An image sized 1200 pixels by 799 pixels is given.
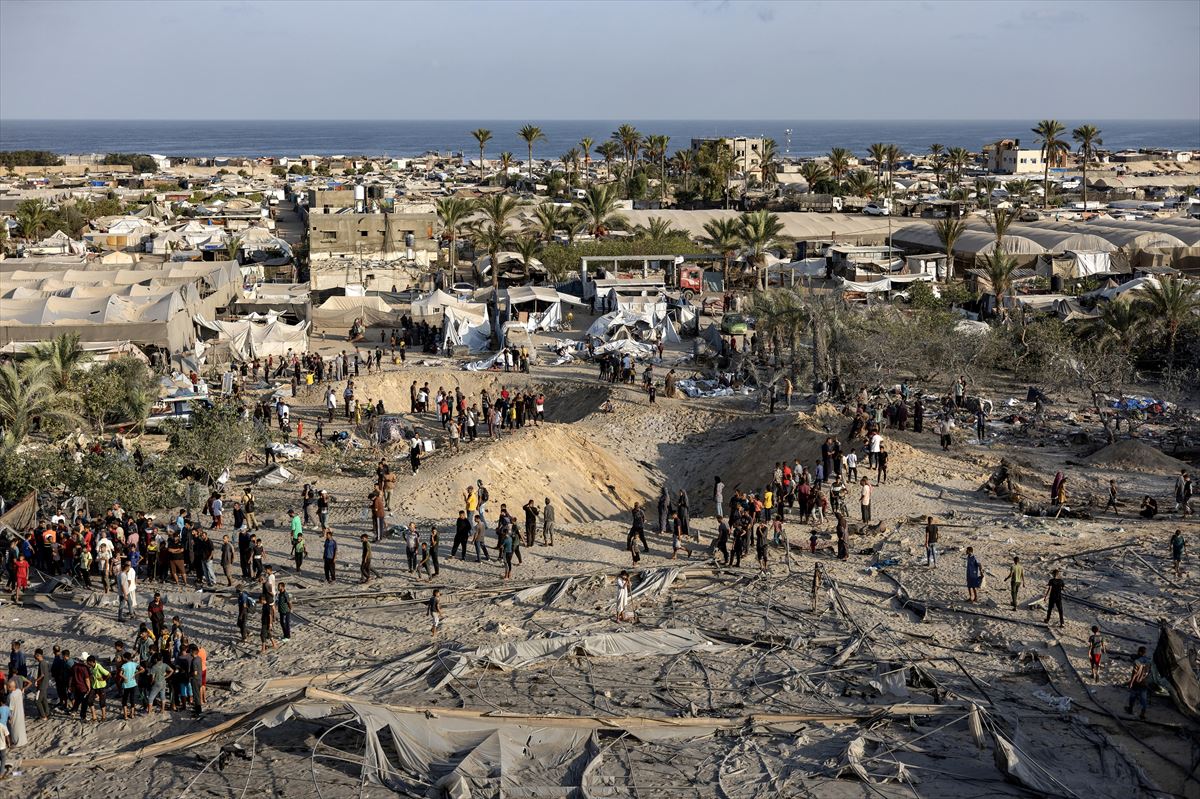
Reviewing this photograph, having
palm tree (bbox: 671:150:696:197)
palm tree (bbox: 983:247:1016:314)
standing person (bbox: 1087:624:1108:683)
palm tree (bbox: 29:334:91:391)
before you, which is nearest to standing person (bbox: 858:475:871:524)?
standing person (bbox: 1087:624:1108:683)

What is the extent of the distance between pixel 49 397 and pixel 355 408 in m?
6.87

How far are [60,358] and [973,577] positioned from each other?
2098cm

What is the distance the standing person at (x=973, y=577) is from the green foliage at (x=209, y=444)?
13993 mm

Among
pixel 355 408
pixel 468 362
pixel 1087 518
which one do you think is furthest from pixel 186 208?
pixel 1087 518

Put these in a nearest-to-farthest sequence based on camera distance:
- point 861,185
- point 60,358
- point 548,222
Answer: point 60,358 < point 548,222 < point 861,185

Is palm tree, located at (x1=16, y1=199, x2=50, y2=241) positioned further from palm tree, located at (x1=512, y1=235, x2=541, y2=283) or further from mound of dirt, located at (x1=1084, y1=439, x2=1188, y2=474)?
mound of dirt, located at (x1=1084, y1=439, x2=1188, y2=474)

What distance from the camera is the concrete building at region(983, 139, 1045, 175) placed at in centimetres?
9831

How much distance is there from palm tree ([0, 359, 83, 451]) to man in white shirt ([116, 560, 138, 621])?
784 centimetres

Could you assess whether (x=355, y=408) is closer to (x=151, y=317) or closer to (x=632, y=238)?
(x=151, y=317)

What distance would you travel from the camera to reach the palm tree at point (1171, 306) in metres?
31.2

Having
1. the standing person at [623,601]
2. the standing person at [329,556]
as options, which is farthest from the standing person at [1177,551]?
the standing person at [329,556]

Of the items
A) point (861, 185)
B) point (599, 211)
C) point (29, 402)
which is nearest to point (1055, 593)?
point (29, 402)

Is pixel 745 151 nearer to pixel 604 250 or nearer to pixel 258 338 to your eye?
pixel 604 250

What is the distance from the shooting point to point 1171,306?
31234 mm
